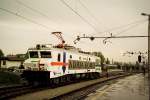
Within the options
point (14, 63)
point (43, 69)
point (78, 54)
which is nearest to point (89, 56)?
point (78, 54)

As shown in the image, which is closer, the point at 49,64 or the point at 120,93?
the point at 120,93

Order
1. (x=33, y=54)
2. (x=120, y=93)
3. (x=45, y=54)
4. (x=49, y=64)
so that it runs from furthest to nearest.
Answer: (x=33, y=54) < (x=45, y=54) < (x=49, y=64) < (x=120, y=93)

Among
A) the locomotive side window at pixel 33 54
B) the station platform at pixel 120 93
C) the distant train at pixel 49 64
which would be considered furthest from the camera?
the locomotive side window at pixel 33 54

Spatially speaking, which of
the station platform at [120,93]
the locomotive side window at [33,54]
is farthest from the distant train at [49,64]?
the station platform at [120,93]

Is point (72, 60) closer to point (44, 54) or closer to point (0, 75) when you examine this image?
point (44, 54)

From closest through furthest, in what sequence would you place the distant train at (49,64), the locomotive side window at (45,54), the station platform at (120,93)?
the station platform at (120,93) → the distant train at (49,64) → the locomotive side window at (45,54)

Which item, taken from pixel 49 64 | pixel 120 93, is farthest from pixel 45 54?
pixel 120 93

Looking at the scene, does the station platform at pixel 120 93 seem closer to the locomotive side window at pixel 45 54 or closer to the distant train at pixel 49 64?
the distant train at pixel 49 64

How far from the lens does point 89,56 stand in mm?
36562

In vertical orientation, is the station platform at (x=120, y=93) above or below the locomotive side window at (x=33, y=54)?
below

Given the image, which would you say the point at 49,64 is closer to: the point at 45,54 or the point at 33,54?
the point at 45,54

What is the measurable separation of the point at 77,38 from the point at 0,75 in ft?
32.5

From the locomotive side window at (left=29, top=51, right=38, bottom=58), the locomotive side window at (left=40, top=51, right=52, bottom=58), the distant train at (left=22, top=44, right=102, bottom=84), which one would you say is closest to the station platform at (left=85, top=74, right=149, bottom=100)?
the distant train at (left=22, top=44, right=102, bottom=84)

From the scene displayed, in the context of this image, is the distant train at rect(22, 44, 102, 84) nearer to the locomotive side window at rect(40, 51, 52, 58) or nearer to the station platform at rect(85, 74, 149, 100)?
the locomotive side window at rect(40, 51, 52, 58)
